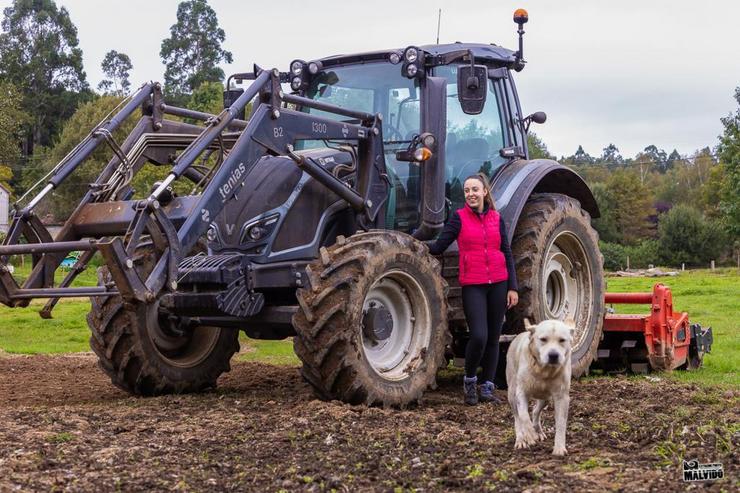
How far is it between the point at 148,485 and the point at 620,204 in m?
75.2

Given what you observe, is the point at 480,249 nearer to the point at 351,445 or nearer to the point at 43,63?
the point at 351,445

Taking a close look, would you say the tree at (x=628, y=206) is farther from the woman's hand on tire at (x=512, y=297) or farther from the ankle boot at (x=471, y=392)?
the ankle boot at (x=471, y=392)

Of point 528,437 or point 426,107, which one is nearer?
point 528,437

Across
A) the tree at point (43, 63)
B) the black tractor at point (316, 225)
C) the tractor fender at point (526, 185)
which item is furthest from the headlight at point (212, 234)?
the tree at point (43, 63)

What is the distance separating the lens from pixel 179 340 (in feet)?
30.7

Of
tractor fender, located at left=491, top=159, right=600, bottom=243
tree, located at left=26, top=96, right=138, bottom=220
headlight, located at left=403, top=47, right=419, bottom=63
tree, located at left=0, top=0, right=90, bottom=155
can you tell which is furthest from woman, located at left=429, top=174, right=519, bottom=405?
tree, located at left=0, top=0, right=90, bottom=155

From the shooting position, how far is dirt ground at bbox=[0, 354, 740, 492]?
17.6 ft

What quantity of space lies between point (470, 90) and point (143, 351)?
3443mm

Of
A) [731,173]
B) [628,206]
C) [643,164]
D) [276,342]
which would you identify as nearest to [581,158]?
[643,164]

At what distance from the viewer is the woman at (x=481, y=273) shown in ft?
27.3

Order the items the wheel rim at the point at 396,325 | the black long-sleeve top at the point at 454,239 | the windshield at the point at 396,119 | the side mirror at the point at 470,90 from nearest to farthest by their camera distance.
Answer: the wheel rim at the point at 396,325
the black long-sleeve top at the point at 454,239
the side mirror at the point at 470,90
the windshield at the point at 396,119

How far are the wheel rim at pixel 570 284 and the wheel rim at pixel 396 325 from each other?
2.32 m

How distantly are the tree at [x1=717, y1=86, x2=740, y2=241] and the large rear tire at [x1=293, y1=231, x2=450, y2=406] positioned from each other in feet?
137

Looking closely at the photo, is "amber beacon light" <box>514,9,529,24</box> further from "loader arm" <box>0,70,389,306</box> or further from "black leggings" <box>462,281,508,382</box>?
"black leggings" <box>462,281,508,382</box>
